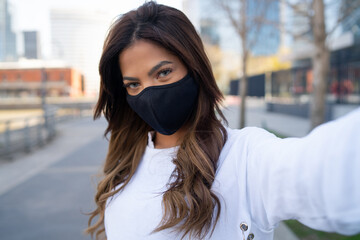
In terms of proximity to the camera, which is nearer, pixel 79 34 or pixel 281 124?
pixel 281 124

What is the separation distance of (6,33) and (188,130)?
1902 inches

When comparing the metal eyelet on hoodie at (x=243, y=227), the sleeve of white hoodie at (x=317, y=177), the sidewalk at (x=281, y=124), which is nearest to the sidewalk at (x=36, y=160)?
the sidewalk at (x=281, y=124)

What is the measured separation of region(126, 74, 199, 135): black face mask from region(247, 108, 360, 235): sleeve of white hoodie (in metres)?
0.46

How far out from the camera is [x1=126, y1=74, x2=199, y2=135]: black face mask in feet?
3.97

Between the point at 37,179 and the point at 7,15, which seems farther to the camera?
the point at 7,15

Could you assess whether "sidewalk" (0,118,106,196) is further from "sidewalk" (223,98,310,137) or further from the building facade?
the building facade

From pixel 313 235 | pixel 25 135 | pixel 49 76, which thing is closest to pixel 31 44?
pixel 25 135

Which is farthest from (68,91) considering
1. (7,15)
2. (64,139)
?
(64,139)

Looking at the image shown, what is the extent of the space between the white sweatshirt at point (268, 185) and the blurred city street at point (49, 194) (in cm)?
63

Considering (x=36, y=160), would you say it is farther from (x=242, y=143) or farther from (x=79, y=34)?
(x=79, y=34)

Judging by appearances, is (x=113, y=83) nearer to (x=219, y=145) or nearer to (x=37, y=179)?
(x=219, y=145)

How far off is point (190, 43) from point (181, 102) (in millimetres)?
230

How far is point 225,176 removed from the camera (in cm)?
101

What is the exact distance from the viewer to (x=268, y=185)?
809 millimetres
